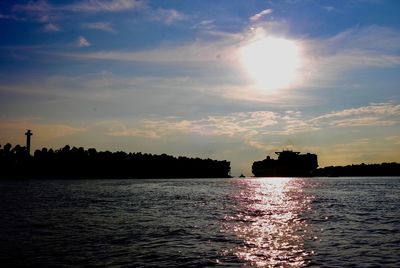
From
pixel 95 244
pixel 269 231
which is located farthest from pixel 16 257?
pixel 269 231

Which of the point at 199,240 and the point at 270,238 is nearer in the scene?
the point at 199,240

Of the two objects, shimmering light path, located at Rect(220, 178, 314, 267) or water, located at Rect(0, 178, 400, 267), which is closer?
water, located at Rect(0, 178, 400, 267)

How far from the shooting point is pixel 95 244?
2694 cm

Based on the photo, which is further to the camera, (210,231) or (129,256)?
(210,231)

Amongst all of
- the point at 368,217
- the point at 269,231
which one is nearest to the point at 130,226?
the point at 269,231

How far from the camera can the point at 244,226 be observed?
3622 cm

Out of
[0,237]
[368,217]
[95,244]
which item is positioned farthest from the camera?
[368,217]

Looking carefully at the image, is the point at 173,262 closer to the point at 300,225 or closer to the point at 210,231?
the point at 210,231

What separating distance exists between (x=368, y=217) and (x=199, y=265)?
90.7 feet

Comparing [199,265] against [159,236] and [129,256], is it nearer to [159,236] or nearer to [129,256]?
[129,256]

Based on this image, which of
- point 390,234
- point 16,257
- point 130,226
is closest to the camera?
point 16,257

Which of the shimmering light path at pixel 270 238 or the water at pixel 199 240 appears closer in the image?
the water at pixel 199 240

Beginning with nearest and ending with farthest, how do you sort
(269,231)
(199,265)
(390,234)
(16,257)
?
1. (199,265)
2. (16,257)
3. (390,234)
4. (269,231)

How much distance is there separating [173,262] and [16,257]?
8128mm
